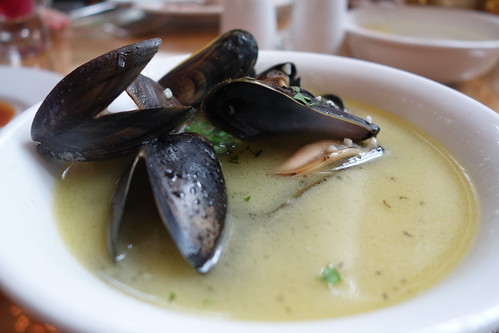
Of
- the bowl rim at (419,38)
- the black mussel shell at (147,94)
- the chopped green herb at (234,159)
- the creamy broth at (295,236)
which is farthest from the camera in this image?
the bowl rim at (419,38)

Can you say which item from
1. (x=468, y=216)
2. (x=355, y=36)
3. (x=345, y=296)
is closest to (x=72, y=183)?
(x=345, y=296)

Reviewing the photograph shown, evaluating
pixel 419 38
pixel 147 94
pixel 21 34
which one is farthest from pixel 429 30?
pixel 21 34

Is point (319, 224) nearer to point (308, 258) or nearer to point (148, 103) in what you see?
point (308, 258)

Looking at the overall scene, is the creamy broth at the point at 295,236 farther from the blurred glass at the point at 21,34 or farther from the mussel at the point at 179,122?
the blurred glass at the point at 21,34

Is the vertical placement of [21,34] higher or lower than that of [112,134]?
lower

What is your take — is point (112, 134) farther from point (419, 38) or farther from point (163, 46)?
point (419, 38)

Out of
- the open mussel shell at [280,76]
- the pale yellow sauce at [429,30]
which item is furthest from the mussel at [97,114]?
the pale yellow sauce at [429,30]

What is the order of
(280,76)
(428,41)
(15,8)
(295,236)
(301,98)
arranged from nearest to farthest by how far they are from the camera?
(295,236) < (301,98) < (280,76) < (428,41) < (15,8)
